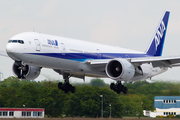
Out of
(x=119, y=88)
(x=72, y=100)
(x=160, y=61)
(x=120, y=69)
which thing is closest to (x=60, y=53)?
(x=120, y=69)

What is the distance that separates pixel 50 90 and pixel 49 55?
113ft

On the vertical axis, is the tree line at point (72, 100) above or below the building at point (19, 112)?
above

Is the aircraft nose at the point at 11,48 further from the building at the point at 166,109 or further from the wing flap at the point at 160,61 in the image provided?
the building at the point at 166,109

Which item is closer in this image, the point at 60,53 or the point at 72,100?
the point at 60,53

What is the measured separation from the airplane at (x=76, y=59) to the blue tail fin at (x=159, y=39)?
2515 millimetres

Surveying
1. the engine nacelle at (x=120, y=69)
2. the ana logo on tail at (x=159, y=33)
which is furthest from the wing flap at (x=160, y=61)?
the ana logo on tail at (x=159, y=33)

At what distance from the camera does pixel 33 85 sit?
6862cm

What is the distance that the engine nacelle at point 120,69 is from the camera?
34.6m

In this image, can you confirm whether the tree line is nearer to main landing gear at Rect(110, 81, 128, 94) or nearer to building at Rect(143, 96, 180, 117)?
building at Rect(143, 96, 180, 117)

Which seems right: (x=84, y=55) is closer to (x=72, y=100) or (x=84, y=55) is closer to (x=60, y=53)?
(x=60, y=53)

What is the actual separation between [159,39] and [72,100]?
2796 centimetres

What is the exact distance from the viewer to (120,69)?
116 ft

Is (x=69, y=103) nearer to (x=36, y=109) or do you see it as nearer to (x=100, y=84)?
(x=36, y=109)

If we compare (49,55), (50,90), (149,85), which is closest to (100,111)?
(50,90)
